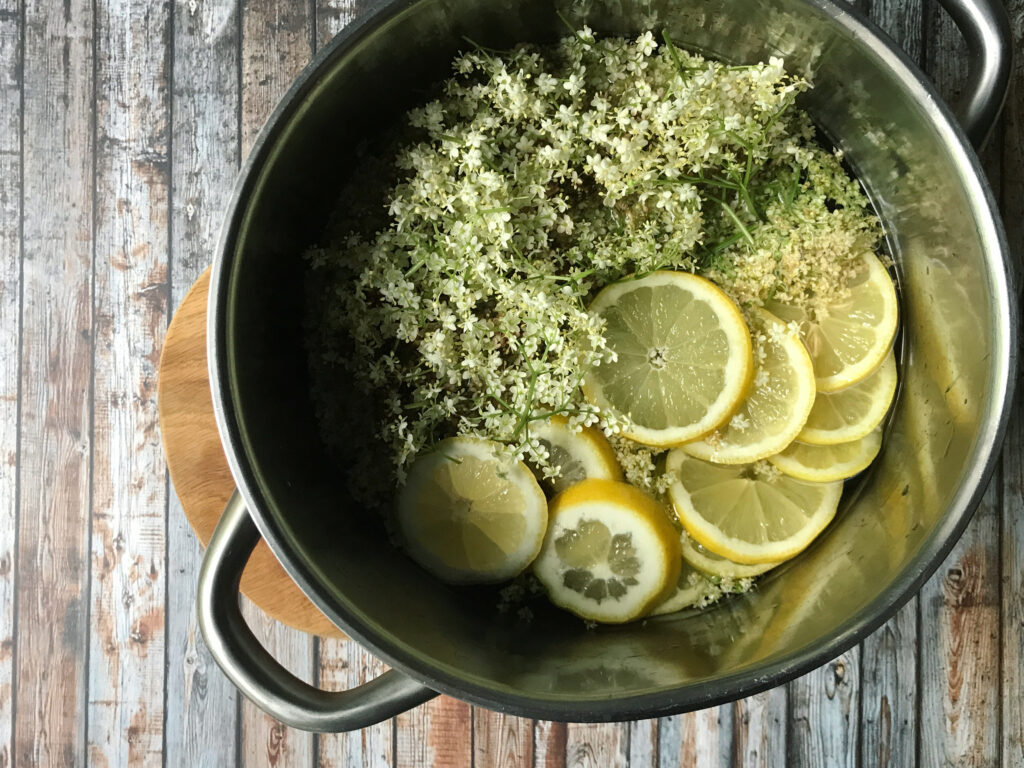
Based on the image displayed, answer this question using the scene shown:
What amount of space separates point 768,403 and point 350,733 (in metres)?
0.91

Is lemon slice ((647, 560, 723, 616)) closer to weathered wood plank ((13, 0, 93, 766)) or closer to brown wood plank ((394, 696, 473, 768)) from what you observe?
brown wood plank ((394, 696, 473, 768))

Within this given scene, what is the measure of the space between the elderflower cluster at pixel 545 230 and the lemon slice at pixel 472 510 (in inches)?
1.1

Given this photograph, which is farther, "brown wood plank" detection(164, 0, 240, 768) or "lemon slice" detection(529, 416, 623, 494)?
"brown wood plank" detection(164, 0, 240, 768)

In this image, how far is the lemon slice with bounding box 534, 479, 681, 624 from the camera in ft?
3.13

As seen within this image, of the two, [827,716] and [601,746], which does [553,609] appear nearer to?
[601,746]

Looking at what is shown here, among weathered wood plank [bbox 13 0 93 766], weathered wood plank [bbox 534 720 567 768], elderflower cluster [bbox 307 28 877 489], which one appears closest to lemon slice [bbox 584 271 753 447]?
elderflower cluster [bbox 307 28 877 489]

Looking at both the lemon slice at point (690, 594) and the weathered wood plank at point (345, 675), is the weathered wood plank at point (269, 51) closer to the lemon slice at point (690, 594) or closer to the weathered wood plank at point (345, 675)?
the weathered wood plank at point (345, 675)

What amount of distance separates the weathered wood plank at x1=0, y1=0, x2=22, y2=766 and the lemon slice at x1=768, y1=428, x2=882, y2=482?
1290 mm

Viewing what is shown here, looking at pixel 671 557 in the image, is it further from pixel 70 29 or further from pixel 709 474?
pixel 70 29

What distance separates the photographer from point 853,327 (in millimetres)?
983

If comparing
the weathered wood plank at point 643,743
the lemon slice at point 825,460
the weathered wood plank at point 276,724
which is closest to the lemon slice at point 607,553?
the lemon slice at point 825,460

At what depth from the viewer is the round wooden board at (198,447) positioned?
1079mm

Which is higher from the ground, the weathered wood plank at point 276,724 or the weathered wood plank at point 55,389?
the weathered wood plank at point 55,389

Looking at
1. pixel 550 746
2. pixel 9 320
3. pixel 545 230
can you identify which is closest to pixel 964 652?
pixel 550 746
